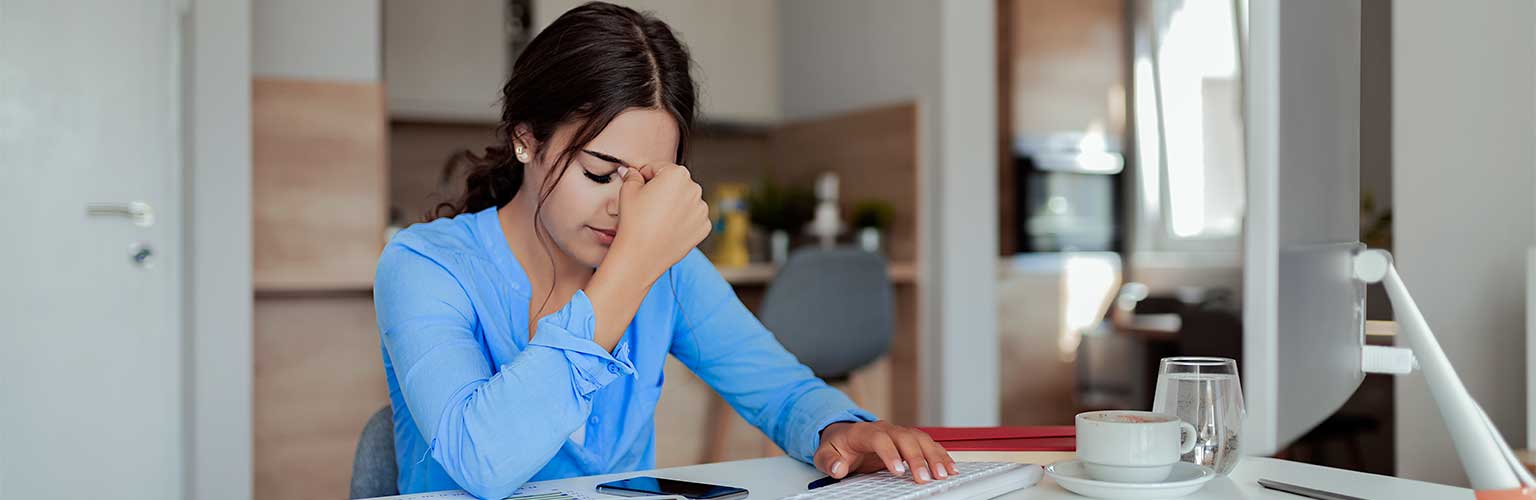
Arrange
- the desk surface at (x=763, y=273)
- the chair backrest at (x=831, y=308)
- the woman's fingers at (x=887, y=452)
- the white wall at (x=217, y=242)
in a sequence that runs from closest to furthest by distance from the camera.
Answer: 1. the woman's fingers at (x=887, y=452)
2. the white wall at (x=217, y=242)
3. the chair backrest at (x=831, y=308)
4. the desk surface at (x=763, y=273)

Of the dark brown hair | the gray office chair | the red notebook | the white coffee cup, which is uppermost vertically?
the dark brown hair

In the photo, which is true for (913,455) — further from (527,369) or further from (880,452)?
(527,369)

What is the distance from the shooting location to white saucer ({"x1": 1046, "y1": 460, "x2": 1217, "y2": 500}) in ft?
3.08

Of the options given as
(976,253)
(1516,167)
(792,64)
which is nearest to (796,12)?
(792,64)

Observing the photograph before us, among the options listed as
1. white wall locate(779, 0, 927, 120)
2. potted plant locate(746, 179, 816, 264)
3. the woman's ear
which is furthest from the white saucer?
potted plant locate(746, 179, 816, 264)

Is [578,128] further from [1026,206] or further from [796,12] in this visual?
[1026,206]

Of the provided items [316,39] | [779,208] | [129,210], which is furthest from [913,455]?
[779,208]

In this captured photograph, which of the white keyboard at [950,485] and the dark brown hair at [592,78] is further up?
the dark brown hair at [592,78]

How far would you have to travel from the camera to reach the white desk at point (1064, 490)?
39.0 inches

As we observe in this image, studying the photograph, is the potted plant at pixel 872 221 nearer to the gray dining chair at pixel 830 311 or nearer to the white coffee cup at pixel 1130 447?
the gray dining chair at pixel 830 311

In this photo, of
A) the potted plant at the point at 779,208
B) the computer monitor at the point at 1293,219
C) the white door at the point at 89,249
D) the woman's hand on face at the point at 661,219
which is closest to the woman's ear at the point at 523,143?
the woman's hand on face at the point at 661,219

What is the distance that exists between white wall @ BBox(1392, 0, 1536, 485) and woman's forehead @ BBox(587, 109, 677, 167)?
1.62 metres

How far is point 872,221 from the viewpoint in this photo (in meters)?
3.54

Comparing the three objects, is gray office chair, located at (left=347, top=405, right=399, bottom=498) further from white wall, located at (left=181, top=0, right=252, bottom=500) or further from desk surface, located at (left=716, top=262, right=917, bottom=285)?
desk surface, located at (left=716, top=262, right=917, bottom=285)
